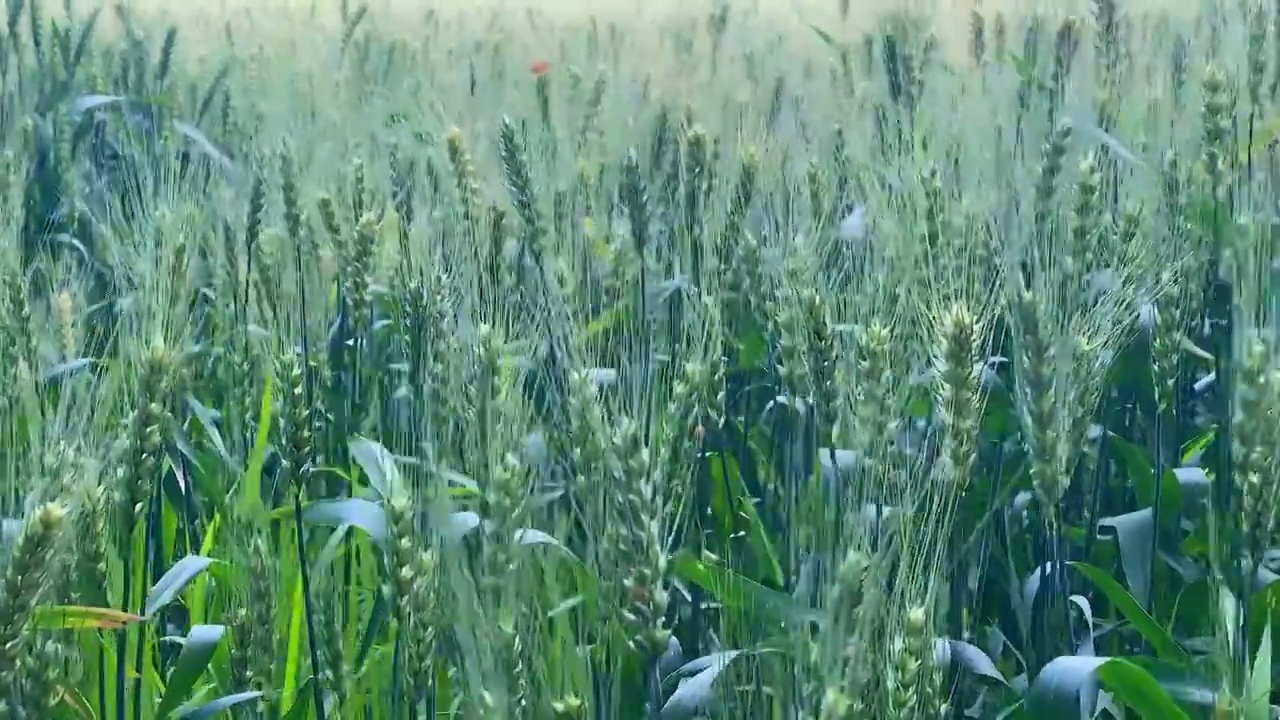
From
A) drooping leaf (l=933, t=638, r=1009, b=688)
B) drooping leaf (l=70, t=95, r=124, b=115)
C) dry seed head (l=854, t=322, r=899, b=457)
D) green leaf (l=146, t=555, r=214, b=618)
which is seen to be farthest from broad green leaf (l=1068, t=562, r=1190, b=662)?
drooping leaf (l=70, t=95, r=124, b=115)

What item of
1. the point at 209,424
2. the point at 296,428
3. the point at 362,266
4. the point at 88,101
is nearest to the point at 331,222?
the point at 362,266

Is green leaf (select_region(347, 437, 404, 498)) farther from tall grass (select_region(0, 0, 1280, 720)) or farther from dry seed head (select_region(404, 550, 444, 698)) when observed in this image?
dry seed head (select_region(404, 550, 444, 698))

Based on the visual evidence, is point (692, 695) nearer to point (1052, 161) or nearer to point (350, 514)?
point (350, 514)

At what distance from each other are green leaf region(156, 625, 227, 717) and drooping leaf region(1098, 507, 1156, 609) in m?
0.76

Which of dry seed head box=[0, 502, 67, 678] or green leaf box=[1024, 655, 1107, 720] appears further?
green leaf box=[1024, 655, 1107, 720]

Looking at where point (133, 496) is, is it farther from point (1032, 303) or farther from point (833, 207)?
point (833, 207)

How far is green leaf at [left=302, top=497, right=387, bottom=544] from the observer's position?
3.57 ft

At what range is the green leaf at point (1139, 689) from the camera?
35.0 inches

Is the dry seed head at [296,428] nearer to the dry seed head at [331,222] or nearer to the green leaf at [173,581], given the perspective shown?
the green leaf at [173,581]

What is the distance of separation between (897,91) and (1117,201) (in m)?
0.64

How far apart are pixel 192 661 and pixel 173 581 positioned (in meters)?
0.07

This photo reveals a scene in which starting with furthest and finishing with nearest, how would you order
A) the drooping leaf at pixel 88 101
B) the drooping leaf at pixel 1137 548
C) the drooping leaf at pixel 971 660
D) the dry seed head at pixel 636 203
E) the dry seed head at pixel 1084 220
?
the drooping leaf at pixel 88 101 → the dry seed head at pixel 636 203 → the dry seed head at pixel 1084 220 → the drooping leaf at pixel 1137 548 → the drooping leaf at pixel 971 660

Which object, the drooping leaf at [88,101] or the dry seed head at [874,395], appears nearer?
the dry seed head at [874,395]

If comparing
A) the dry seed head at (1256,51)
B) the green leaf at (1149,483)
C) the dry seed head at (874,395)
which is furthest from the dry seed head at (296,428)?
the dry seed head at (1256,51)
